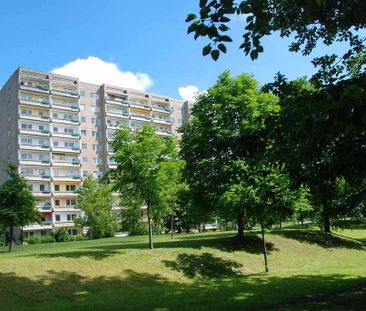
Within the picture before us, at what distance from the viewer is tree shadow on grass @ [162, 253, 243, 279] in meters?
21.9

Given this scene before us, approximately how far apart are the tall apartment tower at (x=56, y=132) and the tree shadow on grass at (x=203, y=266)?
1814 inches

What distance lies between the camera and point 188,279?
2094 centimetres

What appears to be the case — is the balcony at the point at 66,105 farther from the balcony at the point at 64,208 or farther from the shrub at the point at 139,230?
the shrub at the point at 139,230

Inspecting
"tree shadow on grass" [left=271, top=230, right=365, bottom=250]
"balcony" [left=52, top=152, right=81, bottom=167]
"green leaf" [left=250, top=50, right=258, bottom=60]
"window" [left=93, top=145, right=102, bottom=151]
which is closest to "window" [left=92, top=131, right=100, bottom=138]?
"window" [left=93, top=145, right=102, bottom=151]

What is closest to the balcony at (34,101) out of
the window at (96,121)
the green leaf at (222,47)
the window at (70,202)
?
the window at (96,121)

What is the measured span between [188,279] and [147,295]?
707cm

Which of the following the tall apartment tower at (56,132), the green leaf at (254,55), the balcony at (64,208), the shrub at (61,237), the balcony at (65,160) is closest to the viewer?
the green leaf at (254,55)

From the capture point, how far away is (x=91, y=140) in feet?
281

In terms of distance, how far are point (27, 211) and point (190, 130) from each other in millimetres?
12242

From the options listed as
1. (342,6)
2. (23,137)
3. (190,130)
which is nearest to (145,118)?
(23,137)

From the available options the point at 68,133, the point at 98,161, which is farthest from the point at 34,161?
the point at 98,161

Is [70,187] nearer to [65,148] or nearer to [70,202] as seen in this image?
[70,202]

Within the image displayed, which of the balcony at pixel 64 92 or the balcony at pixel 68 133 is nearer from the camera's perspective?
the balcony at pixel 68 133

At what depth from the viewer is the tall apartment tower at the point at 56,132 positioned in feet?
240
